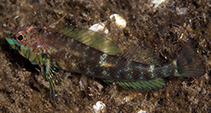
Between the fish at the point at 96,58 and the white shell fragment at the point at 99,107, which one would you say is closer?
the fish at the point at 96,58

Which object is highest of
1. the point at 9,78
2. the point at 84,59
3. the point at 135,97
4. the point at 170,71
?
the point at 170,71

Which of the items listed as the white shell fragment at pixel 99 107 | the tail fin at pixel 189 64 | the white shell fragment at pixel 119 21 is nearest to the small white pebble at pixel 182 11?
the tail fin at pixel 189 64

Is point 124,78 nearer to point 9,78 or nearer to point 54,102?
point 54,102

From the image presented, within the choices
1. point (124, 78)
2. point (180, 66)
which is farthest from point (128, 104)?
point (180, 66)

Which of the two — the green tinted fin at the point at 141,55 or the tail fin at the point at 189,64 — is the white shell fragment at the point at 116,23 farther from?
the tail fin at the point at 189,64

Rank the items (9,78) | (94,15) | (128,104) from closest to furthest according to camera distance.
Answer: (128,104) → (9,78) → (94,15)

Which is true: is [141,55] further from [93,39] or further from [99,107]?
[99,107]
